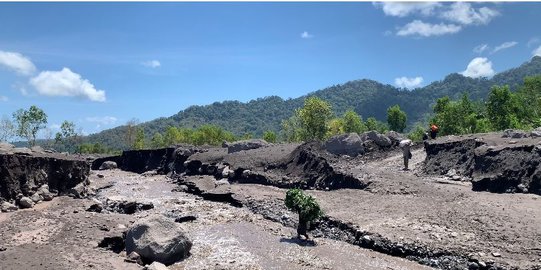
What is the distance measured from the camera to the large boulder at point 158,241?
72.4 ft

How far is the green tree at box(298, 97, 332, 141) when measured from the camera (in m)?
85.6

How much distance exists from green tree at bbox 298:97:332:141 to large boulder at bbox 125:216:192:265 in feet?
210

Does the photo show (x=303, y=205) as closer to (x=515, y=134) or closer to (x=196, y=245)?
(x=196, y=245)

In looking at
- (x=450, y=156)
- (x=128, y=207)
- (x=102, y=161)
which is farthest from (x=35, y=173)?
(x=102, y=161)

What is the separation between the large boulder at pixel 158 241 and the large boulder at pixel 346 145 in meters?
28.2

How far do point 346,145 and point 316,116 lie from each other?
37.3m

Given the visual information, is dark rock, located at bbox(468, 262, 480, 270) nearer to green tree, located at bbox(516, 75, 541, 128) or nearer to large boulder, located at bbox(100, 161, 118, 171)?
green tree, located at bbox(516, 75, 541, 128)

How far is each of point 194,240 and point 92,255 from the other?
5.88 metres

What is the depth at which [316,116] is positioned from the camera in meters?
85.9

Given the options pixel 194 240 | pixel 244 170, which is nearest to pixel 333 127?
pixel 244 170

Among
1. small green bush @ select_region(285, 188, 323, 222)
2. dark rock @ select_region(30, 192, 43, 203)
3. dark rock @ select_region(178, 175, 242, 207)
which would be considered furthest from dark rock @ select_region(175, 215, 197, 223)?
dark rock @ select_region(30, 192, 43, 203)

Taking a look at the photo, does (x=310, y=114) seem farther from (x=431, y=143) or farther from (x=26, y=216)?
(x=26, y=216)

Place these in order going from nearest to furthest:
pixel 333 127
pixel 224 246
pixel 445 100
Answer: pixel 224 246 → pixel 445 100 → pixel 333 127

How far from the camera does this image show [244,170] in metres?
49.3
